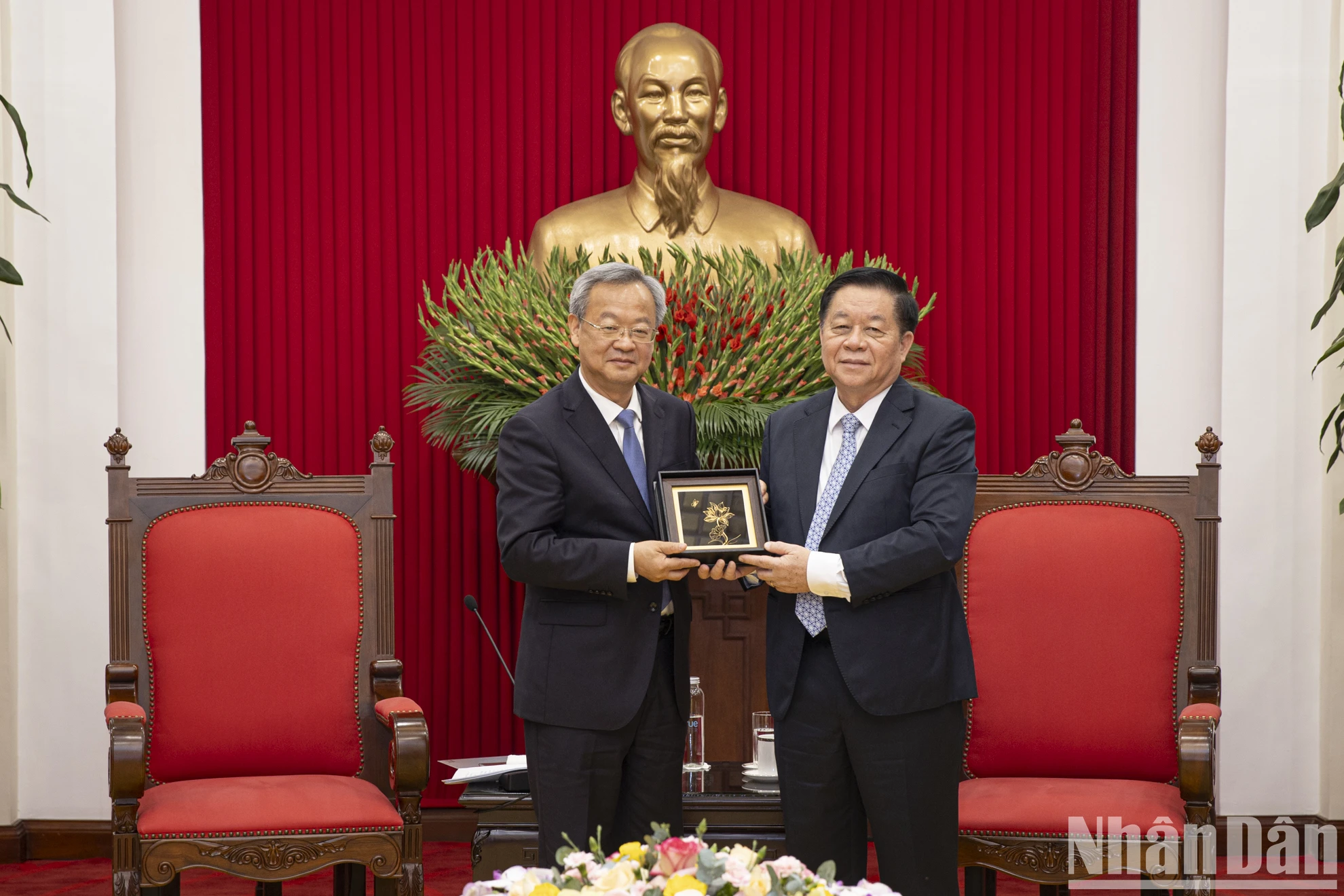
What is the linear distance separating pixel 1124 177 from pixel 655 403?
2.34 metres

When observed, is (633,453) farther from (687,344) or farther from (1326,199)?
(1326,199)

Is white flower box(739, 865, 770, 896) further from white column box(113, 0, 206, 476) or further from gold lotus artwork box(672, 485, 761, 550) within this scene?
white column box(113, 0, 206, 476)

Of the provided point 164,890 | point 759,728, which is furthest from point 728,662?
point 164,890

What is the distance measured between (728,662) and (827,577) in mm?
1285

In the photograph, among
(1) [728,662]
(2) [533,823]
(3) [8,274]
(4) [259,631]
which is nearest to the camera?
(2) [533,823]

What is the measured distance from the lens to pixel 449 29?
4184 mm

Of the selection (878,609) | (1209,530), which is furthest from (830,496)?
(1209,530)

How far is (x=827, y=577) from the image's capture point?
2.17m

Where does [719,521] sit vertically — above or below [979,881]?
above

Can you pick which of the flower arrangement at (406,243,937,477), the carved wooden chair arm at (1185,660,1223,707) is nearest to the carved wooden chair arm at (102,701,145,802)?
the flower arrangement at (406,243,937,477)

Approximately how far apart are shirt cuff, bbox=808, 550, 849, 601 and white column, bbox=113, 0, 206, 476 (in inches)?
99.7

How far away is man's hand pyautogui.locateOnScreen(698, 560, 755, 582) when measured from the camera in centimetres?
224

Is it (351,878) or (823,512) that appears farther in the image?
(351,878)

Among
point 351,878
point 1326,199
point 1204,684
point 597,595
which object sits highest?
point 1326,199
